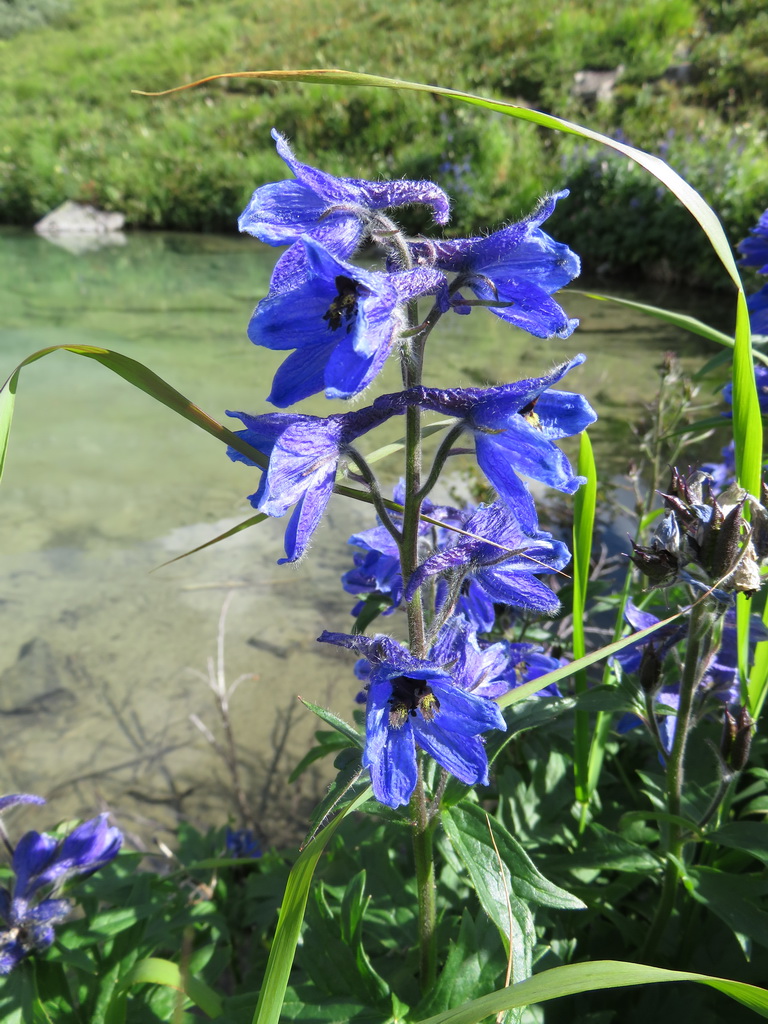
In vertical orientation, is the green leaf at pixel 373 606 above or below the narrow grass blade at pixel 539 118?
below

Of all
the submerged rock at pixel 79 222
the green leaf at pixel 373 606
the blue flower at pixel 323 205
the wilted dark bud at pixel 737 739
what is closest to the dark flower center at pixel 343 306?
the blue flower at pixel 323 205

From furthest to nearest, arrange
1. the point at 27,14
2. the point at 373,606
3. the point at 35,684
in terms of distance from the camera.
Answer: the point at 27,14 → the point at 35,684 → the point at 373,606

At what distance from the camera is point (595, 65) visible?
14078 mm

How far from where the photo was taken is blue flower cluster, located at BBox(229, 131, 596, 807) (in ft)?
3.15

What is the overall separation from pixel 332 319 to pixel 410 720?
651 millimetres

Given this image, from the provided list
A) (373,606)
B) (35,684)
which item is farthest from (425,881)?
(35,684)

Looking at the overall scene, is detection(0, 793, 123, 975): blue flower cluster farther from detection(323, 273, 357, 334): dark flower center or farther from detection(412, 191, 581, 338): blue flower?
detection(412, 191, 581, 338): blue flower

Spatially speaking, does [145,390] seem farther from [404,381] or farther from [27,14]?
[27,14]

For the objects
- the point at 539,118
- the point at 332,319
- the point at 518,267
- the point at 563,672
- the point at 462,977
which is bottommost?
the point at 462,977

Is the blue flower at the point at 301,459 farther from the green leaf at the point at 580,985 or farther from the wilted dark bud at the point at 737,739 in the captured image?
the wilted dark bud at the point at 737,739

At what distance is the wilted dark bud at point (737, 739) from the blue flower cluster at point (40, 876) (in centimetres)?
143

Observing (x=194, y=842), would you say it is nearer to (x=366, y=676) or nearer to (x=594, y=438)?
(x=366, y=676)

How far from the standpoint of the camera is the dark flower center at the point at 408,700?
1.08m

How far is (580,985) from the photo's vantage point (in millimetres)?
806
